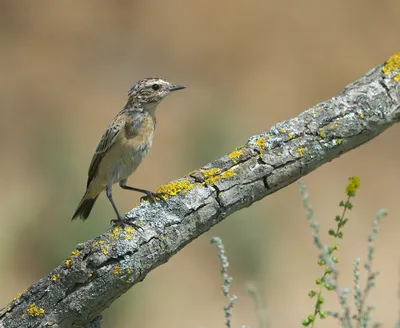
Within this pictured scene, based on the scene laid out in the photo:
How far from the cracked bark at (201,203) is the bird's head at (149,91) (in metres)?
2.00

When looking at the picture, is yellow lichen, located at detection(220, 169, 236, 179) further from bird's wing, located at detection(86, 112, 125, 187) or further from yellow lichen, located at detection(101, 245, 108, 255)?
bird's wing, located at detection(86, 112, 125, 187)

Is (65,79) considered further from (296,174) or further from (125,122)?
(296,174)

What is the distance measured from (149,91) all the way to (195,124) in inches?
438

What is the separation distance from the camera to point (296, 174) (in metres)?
4.04

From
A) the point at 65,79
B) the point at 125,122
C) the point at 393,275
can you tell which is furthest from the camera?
the point at 65,79

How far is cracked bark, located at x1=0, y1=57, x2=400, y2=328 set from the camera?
12.0ft

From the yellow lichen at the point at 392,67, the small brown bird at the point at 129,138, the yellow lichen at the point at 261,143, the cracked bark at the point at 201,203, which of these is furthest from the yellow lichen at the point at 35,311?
the yellow lichen at the point at 392,67

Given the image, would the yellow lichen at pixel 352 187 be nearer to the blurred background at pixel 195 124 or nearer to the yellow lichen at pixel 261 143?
the yellow lichen at pixel 261 143

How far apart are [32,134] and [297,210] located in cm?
596

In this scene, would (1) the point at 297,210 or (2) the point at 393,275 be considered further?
(1) the point at 297,210

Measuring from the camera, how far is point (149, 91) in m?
6.00

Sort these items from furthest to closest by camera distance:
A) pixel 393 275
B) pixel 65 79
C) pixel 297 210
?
1. pixel 65 79
2. pixel 297 210
3. pixel 393 275

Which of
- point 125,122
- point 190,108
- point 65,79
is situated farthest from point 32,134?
point 125,122

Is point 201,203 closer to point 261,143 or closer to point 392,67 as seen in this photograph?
point 261,143
